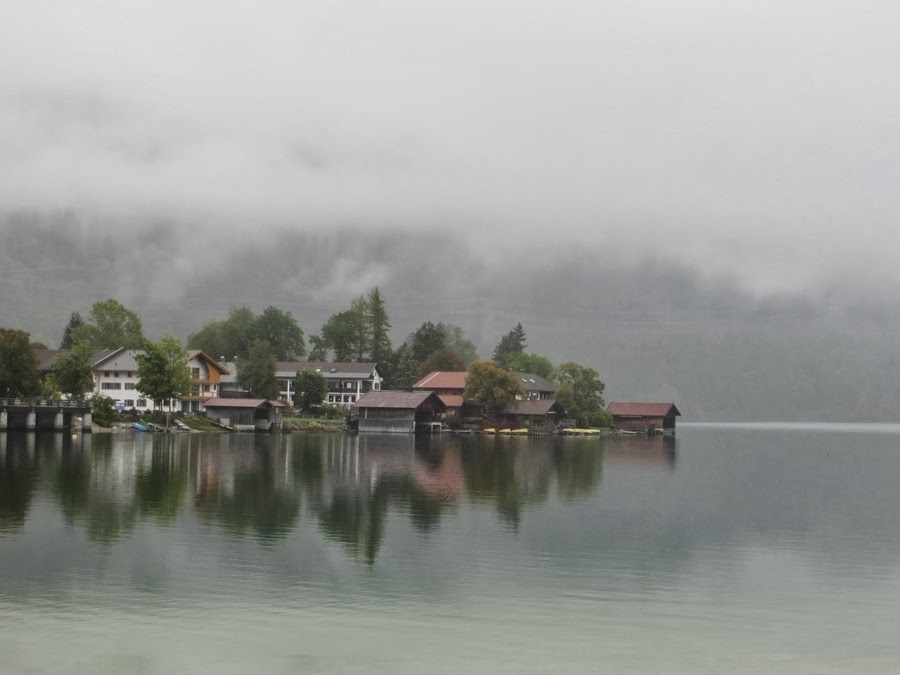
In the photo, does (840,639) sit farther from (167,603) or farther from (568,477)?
(568,477)

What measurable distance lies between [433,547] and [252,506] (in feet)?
41.4

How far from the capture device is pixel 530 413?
158 m

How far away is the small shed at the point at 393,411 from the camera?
5773 inches

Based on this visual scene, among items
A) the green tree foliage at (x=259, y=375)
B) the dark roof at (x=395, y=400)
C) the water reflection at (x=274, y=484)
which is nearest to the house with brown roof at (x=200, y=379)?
the green tree foliage at (x=259, y=375)

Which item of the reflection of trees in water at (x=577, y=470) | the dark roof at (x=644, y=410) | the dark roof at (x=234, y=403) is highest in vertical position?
the dark roof at (x=234, y=403)

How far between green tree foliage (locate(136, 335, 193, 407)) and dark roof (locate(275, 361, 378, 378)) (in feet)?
188

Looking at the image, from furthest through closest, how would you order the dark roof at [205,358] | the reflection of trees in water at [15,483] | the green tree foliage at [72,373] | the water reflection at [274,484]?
the dark roof at [205,358] → the green tree foliage at [72,373] → the water reflection at [274,484] → the reflection of trees in water at [15,483]

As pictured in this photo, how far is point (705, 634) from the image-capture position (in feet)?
73.3

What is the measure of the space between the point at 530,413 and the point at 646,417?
26825mm

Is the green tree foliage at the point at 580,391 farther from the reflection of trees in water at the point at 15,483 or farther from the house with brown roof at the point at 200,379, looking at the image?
the reflection of trees in water at the point at 15,483

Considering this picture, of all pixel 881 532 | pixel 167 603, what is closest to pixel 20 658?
pixel 167 603

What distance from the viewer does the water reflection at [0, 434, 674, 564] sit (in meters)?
37.7

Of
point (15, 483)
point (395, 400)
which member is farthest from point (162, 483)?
point (395, 400)

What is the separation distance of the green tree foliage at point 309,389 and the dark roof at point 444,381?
17.4 m
